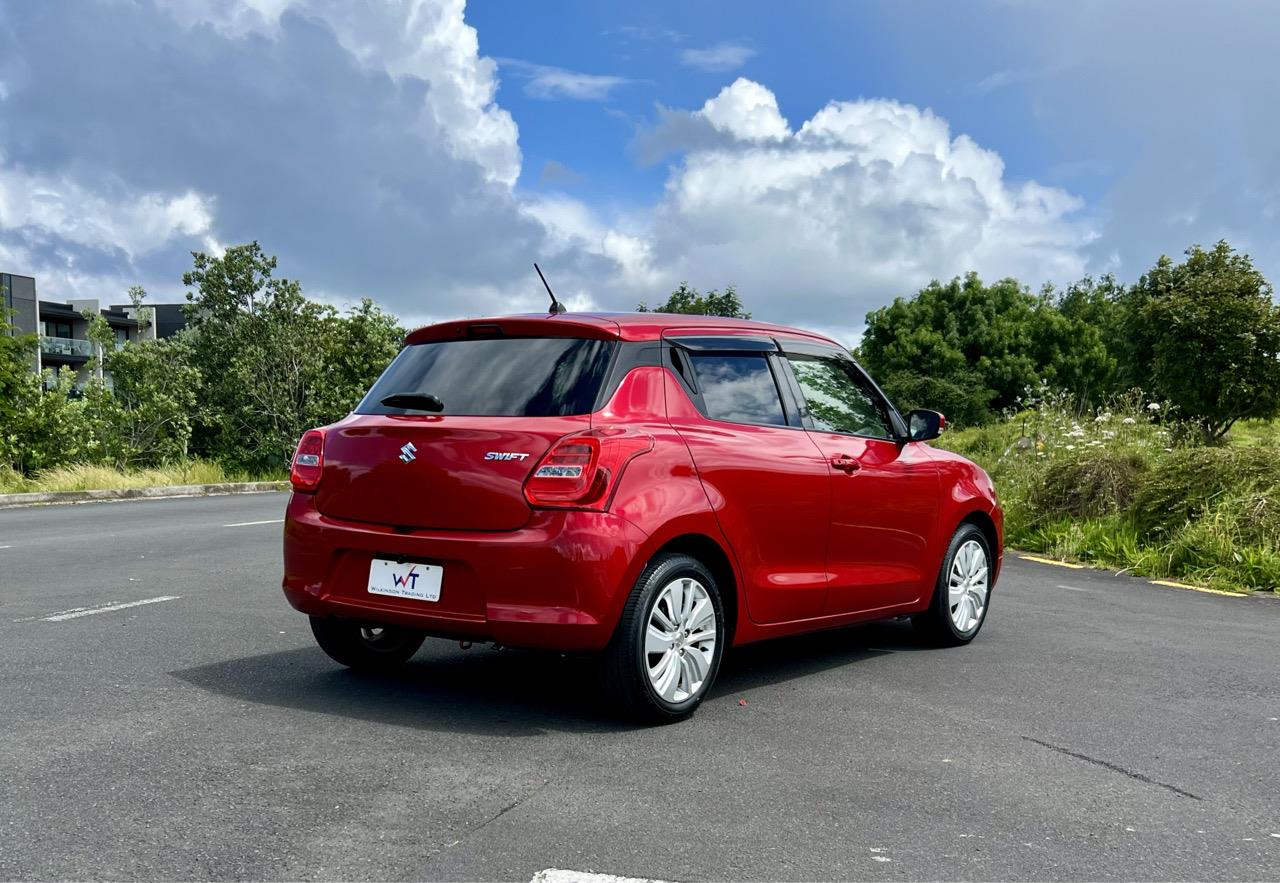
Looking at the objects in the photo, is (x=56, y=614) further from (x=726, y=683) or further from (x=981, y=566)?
(x=981, y=566)

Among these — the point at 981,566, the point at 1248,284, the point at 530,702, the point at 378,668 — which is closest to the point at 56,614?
the point at 378,668

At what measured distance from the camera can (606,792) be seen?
4.30m

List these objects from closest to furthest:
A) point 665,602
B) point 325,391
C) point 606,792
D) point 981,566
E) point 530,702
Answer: point 606,792
point 665,602
point 530,702
point 981,566
point 325,391

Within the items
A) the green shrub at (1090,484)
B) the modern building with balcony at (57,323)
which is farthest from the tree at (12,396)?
the modern building with balcony at (57,323)

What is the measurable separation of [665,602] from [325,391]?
90.2ft

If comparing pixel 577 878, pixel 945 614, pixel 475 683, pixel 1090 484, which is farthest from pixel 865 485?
pixel 1090 484

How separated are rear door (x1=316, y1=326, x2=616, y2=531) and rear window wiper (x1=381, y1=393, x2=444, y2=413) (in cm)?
2

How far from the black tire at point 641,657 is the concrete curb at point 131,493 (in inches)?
652

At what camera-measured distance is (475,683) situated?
19.7 feet

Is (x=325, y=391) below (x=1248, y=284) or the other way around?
below

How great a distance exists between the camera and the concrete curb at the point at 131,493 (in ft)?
64.7

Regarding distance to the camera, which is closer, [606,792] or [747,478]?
[606,792]

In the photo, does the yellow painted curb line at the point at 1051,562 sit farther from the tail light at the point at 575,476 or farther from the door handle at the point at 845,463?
the tail light at the point at 575,476

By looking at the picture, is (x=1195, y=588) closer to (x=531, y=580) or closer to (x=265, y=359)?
(x=531, y=580)
